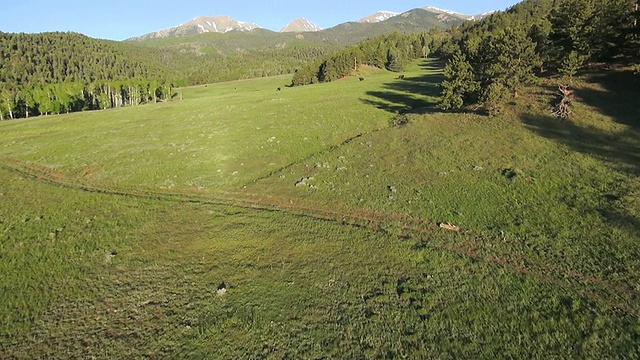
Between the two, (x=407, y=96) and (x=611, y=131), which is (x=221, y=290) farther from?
(x=407, y=96)

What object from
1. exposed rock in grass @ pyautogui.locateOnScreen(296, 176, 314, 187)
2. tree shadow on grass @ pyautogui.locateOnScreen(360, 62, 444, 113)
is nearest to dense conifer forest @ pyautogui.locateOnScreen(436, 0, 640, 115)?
tree shadow on grass @ pyautogui.locateOnScreen(360, 62, 444, 113)

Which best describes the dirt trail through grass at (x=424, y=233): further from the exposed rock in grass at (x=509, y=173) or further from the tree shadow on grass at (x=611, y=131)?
the exposed rock in grass at (x=509, y=173)

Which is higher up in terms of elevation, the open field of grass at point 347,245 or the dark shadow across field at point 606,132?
the dark shadow across field at point 606,132

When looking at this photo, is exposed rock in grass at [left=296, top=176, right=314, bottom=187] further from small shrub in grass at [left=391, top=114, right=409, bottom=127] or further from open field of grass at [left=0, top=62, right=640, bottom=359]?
small shrub in grass at [left=391, top=114, right=409, bottom=127]

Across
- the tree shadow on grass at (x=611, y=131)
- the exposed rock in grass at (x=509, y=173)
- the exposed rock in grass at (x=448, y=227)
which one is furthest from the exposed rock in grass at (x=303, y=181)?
the tree shadow on grass at (x=611, y=131)

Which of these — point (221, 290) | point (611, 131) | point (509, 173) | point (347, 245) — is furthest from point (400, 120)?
point (221, 290)
